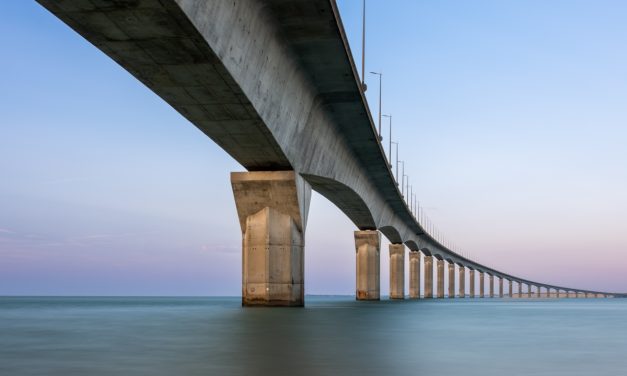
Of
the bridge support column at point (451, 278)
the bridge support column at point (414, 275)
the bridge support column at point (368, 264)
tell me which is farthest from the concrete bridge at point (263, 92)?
the bridge support column at point (451, 278)

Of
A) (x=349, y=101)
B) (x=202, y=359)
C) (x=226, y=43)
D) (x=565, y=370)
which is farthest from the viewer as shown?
(x=349, y=101)

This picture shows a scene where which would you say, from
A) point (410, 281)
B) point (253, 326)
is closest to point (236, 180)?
point (253, 326)

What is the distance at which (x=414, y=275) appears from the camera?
100938 millimetres

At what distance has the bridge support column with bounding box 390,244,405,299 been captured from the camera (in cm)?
7925

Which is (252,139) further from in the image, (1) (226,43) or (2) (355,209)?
(2) (355,209)

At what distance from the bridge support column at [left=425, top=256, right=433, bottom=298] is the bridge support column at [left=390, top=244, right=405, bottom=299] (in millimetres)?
36269

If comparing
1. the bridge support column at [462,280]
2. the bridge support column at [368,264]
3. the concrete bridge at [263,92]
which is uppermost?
the concrete bridge at [263,92]

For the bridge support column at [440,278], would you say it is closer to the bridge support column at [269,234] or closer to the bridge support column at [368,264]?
the bridge support column at [368,264]

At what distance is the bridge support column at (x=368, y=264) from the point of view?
61.7 m

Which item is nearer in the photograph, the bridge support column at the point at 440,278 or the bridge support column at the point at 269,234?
the bridge support column at the point at 269,234

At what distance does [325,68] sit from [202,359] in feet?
55.5

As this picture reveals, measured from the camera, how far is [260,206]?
31.2m

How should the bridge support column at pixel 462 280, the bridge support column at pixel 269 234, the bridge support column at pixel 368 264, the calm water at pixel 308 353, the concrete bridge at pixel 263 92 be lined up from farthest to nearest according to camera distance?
the bridge support column at pixel 462 280, the bridge support column at pixel 368 264, the bridge support column at pixel 269 234, the concrete bridge at pixel 263 92, the calm water at pixel 308 353

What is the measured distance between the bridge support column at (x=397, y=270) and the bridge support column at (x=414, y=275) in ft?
66.8
